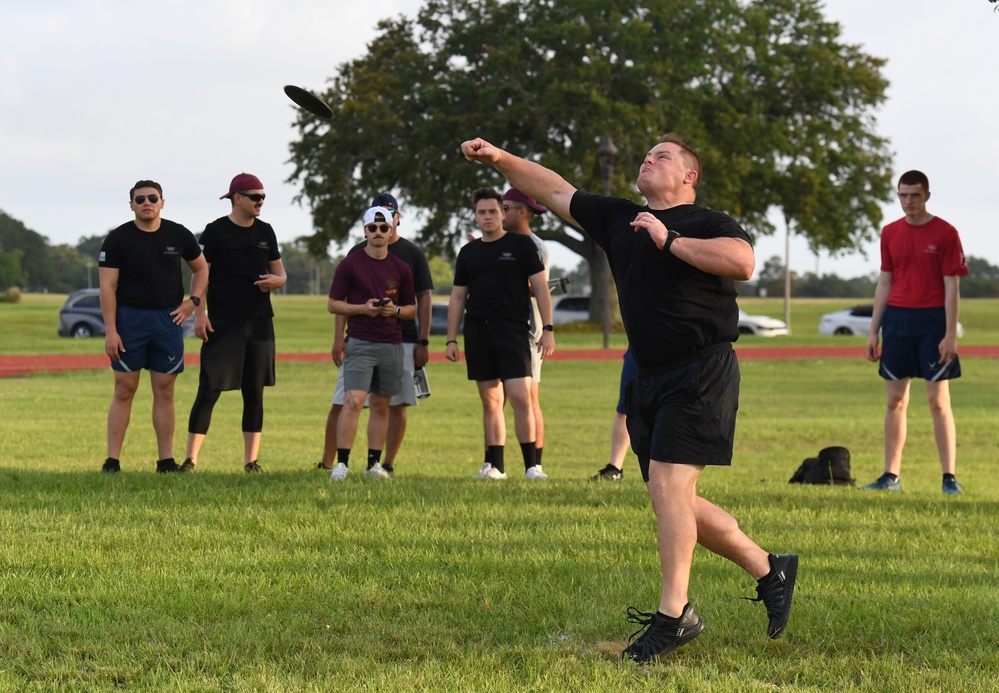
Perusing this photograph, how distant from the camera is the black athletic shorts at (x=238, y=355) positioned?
975cm

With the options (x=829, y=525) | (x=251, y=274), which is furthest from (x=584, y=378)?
(x=829, y=525)

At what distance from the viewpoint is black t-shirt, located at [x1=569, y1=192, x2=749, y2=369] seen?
16.7 ft

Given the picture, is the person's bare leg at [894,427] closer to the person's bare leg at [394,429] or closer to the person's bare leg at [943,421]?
the person's bare leg at [943,421]

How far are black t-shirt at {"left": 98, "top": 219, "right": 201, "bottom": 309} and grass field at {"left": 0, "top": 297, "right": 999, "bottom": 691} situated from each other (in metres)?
1.25

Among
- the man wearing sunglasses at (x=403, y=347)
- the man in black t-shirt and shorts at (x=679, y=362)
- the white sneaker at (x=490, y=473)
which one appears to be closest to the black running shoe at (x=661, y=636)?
the man in black t-shirt and shorts at (x=679, y=362)

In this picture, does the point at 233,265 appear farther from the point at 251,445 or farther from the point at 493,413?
the point at 493,413

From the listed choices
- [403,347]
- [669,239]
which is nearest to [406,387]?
[403,347]

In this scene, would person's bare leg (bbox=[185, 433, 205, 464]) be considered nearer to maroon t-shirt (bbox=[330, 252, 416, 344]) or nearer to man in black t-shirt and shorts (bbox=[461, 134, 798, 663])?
maroon t-shirt (bbox=[330, 252, 416, 344])

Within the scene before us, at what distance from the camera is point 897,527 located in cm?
759

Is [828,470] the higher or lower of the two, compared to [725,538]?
lower

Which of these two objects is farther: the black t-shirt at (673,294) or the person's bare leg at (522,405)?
the person's bare leg at (522,405)

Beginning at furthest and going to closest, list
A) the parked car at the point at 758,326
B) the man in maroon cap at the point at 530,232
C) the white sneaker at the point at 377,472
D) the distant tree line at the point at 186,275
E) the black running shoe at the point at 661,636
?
the distant tree line at the point at 186,275
the parked car at the point at 758,326
the man in maroon cap at the point at 530,232
the white sneaker at the point at 377,472
the black running shoe at the point at 661,636

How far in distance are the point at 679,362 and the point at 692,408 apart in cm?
20

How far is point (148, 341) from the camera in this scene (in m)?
9.25
